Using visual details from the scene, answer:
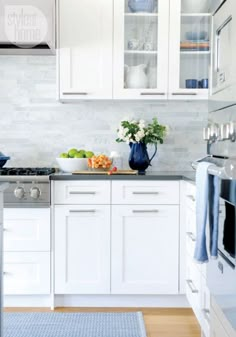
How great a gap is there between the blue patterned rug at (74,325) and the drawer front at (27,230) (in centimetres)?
43

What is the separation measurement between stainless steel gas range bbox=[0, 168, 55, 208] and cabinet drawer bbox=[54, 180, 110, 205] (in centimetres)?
8

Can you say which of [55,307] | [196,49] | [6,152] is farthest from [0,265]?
[196,49]

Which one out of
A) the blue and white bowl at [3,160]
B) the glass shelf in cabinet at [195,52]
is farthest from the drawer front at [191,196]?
the blue and white bowl at [3,160]

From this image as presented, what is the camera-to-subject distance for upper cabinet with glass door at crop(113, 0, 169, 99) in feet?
11.6

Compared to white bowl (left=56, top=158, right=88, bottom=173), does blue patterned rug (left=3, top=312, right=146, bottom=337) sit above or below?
below

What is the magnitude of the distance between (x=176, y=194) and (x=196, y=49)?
108 centimetres

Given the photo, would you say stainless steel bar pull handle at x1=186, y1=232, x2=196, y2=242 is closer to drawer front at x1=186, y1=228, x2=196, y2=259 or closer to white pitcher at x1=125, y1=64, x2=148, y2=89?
drawer front at x1=186, y1=228, x2=196, y2=259

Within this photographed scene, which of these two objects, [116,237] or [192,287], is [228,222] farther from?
[116,237]

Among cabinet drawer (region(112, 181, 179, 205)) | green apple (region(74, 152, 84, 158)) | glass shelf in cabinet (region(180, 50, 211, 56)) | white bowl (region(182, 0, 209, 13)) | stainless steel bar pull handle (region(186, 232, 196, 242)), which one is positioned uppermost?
white bowl (region(182, 0, 209, 13))

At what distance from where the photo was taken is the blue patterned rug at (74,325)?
9.45 ft

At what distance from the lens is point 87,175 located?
127 inches

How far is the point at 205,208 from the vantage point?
6.84 feet

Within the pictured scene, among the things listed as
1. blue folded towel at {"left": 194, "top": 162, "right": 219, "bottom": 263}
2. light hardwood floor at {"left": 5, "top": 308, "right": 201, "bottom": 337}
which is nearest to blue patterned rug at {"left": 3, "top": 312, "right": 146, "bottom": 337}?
light hardwood floor at {"left": 5, "top": 308, "right": 201, "bottom": 337}

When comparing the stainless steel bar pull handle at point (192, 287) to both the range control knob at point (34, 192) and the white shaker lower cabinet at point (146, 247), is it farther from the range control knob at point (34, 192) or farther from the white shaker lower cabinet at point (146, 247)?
the range control knob at point (34, 192)
